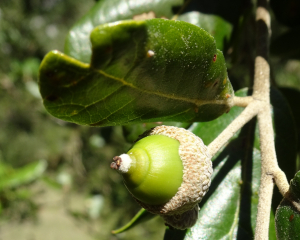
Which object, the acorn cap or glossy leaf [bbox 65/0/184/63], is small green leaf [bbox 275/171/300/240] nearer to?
the acorn cap

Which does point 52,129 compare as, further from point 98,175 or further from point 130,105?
point 130,105

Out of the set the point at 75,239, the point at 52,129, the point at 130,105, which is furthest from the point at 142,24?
the point at 52,129

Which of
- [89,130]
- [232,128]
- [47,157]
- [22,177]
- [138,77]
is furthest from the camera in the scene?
[47,157]

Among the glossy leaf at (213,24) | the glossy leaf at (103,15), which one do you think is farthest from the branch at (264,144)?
the glossy leaf at (103,15)

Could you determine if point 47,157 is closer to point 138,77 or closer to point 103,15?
point 103,15

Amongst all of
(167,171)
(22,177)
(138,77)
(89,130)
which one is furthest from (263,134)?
(89,130)

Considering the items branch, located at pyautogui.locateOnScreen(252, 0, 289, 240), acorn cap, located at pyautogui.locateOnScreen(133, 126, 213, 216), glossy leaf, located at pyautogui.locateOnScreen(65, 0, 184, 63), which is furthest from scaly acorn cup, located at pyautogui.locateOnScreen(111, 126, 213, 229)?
glossy leaf, located at pyautogui.locateOnScreen(65, 0, 184, 63)
